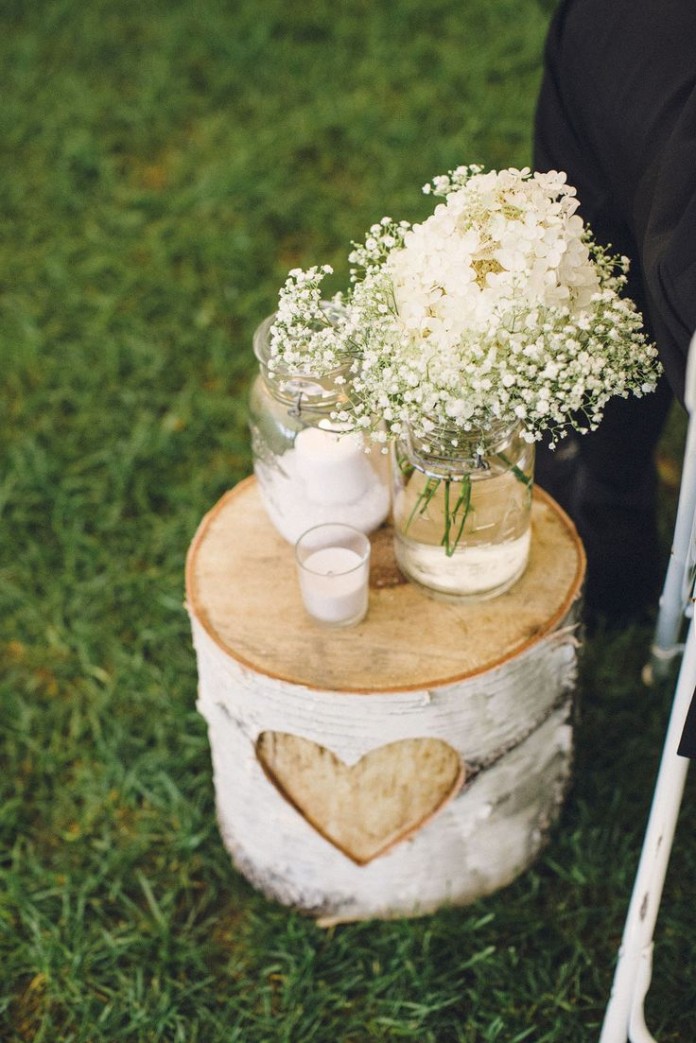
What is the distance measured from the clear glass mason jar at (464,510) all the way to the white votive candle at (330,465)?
2.2 inches

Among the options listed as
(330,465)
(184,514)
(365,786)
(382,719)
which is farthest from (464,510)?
(184,514)

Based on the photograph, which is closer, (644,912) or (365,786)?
(644,912)

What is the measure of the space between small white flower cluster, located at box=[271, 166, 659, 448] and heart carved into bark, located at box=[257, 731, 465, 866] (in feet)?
1.83

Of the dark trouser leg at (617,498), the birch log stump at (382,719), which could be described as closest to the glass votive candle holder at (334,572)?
the birch log stump at (382,719)

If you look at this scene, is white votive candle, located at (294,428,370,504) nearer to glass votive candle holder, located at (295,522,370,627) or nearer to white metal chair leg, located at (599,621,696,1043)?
glass votive candle holder, located at (295,522,370,627)

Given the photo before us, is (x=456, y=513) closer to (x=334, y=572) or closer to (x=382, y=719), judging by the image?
(x=334, y=572)

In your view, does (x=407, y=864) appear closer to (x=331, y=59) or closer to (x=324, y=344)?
(x=324, y=344)

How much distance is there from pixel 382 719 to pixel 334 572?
0.71ft

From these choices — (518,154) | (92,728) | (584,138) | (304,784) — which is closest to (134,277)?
(518,154)

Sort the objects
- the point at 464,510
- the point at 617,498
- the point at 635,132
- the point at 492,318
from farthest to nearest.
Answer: the point at 617,498 < the point at 635,132 < the point at 464,510 < the point at 492,318

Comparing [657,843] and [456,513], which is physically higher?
[456,513]

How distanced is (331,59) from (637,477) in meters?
2.50

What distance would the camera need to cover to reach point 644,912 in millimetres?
1583

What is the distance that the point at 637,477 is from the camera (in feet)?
7.02
